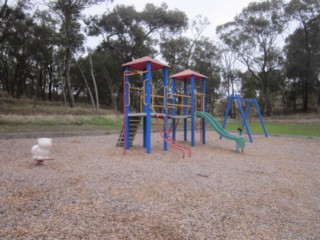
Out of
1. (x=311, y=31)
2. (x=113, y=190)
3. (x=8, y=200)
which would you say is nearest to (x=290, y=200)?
(x=113, y=190)

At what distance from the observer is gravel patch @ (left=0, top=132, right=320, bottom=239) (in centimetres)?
266

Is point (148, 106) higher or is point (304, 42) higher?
point (304, 42)

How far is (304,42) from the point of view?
105ft

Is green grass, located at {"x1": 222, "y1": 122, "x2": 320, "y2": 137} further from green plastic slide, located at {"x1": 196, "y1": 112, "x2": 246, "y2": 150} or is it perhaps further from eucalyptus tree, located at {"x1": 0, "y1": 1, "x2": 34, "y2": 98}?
eucalyptus tree, located at {"x1": 0, "y1": 1, "x2": 34, "y2": 98}

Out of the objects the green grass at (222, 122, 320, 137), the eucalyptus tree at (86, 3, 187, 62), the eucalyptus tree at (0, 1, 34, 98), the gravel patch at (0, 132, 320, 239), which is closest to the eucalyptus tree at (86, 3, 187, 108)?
the eucalyptus tree at (86, 3, 187, 62)

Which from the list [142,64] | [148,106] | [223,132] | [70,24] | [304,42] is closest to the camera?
[148,106]

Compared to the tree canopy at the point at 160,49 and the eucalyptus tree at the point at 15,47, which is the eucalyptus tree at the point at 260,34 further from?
the eucalyptus tree at the point at 15,47

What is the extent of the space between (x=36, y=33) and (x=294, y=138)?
2501 cm

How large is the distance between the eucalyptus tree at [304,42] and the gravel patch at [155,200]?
2986 cm

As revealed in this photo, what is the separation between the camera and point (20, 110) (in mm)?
19906

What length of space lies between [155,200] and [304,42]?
3496 centimetres

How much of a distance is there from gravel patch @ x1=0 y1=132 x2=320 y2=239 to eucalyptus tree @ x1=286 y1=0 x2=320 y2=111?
29.9 m

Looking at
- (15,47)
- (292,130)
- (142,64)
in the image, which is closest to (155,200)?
(142,64)

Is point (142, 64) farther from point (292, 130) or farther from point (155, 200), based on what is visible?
point (292, 130)
